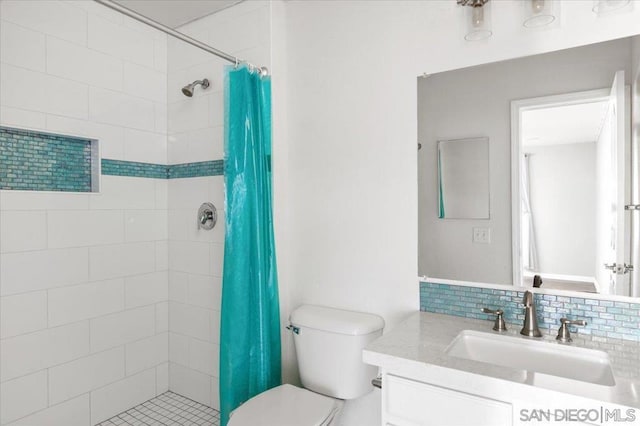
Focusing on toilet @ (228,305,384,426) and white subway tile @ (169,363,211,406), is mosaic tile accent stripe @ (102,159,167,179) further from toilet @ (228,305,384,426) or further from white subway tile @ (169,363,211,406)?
toilet @ (228,305,384,426)

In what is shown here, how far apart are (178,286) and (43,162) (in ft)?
3.33

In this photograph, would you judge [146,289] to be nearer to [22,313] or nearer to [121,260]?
[121,260]

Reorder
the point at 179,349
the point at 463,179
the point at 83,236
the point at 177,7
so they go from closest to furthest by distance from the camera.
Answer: the point at 463,179 → the point at 83,236 → the point at 177,7 → the point at 179,349

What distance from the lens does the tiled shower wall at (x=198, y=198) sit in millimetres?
2244

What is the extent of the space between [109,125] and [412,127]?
1.69 metres

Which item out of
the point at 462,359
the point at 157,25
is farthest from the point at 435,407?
the point at 157,25

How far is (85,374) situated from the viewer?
2.09 meters

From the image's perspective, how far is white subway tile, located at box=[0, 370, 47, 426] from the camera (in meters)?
1.79

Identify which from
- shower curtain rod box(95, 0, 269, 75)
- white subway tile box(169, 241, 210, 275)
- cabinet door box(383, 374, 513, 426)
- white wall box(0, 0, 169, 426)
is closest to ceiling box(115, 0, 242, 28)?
white wall box(0, 0, 169, 426)

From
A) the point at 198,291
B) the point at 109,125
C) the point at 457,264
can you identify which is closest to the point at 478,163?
the point at 457,264

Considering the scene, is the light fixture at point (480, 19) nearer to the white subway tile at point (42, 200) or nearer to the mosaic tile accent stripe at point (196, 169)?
the mosaic tile accent stripe at point (196, 169)

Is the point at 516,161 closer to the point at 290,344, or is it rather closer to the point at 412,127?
the point at 412,127

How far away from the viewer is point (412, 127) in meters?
1.73

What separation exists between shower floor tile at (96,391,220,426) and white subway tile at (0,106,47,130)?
1.63 metres
